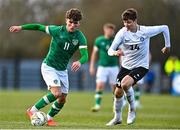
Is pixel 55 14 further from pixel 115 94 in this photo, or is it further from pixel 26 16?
pixel 115 94

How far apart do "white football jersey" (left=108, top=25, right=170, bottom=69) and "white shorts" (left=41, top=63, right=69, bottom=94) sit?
1256 mm

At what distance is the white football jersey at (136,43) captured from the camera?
48.5 ft

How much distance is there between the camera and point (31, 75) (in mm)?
52312

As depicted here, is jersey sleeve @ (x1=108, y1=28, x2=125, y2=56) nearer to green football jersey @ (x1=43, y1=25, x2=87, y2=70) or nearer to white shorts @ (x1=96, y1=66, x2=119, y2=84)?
green football jersey @ (x1=43, y1=25, x2=87, y2=70)

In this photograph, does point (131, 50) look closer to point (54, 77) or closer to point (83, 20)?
point (54, 77)

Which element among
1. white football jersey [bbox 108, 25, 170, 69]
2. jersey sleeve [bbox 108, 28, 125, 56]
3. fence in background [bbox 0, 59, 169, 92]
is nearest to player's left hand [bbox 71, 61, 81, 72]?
jersey sleeve [bbox 108, 28, 125, 56]

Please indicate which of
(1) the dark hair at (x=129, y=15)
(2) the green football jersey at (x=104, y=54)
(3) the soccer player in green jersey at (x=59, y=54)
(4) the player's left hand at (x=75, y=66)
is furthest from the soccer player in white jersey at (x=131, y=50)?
(2) the green football jersey at (x=104, y=54)

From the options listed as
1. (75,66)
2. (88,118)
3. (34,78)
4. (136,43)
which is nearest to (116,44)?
(136,43)

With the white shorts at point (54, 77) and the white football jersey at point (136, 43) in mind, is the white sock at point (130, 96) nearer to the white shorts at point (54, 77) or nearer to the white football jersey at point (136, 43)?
the white football jersey at point (136, 43)

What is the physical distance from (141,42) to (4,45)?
4552 centimetres

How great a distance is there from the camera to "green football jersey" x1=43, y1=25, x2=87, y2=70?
14.2m

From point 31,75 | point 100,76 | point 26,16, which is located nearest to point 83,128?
point 100,76

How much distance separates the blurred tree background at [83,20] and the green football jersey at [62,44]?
124 ft

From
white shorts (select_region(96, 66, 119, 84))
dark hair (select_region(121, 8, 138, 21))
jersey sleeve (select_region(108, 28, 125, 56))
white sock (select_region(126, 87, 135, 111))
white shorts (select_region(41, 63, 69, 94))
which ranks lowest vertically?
white shorts (select_region(96, 66, 119, 84))
